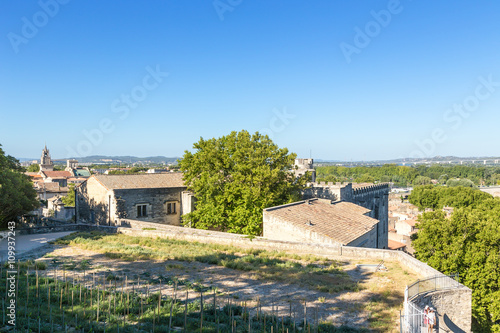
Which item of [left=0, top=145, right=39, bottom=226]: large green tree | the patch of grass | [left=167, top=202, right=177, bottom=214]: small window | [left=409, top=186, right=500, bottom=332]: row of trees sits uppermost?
[left=0, top=145, right=39, bottom=226]: large green tree

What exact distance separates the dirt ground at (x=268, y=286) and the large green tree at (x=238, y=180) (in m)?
10.1

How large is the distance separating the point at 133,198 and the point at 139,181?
2.04m

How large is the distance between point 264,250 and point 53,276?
10.3 m

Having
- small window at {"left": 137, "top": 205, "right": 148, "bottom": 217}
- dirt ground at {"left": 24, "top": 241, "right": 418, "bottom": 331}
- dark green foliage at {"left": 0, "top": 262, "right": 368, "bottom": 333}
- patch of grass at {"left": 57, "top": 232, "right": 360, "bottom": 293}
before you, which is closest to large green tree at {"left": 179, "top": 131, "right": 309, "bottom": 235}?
small window at {"left": 137, "top": 205, "right": 148, "bottom": 217}

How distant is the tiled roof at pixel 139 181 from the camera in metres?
31.1

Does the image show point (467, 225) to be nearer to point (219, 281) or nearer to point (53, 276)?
point (219, 281)

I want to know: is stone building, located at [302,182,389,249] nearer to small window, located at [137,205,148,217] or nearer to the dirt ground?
small window, located at [137,205,148,217]

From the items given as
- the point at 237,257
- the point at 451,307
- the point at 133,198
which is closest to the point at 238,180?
the point at 237,257

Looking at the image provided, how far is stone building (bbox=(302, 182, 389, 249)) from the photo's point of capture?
32.3 metres

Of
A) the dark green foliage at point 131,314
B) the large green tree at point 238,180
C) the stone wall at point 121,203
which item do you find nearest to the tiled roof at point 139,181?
the stone wall at point 121,203

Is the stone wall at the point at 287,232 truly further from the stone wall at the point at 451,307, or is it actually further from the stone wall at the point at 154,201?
the stone wall at the point at 154,201

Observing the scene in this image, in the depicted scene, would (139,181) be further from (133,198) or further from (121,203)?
(121,203)

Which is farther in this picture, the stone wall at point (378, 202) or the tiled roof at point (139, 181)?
the stone wall at point (378, 202)

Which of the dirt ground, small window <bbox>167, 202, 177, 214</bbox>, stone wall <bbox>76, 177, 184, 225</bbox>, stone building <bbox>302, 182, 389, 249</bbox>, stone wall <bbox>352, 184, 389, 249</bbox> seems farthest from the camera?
stone wall <bbox>352, 184, 389, 249</bbox>
